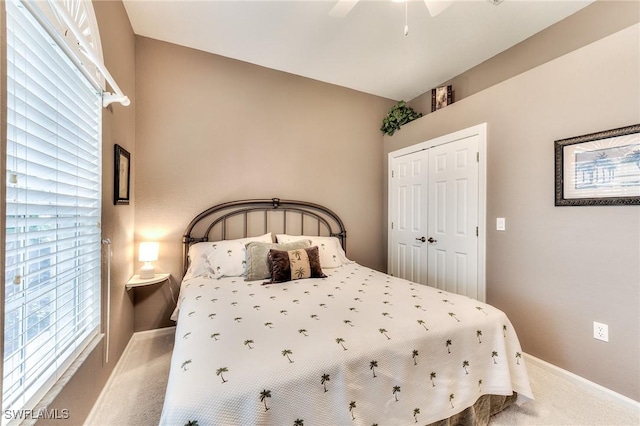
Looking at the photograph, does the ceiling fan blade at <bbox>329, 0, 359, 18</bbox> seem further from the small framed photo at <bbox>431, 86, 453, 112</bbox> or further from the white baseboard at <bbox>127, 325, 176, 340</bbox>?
the white baseboard at <bbox>127, 325, 176, 340</bbox>

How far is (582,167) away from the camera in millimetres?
1986

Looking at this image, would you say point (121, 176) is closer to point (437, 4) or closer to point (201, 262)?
point (201, 262)

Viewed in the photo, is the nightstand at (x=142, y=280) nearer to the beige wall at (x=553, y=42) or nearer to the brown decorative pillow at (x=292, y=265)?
the brown decorative pillow at (x=292, y=265)

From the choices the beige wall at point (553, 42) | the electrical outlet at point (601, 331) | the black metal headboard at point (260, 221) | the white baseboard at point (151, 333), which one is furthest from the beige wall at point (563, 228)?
the white baseboard at point (151, 333)

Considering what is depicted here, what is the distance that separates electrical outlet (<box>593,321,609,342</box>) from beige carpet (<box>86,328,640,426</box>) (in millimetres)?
404

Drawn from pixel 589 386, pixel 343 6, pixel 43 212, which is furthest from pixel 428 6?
pixel 589 386

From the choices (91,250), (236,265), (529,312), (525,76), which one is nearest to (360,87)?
(525,76)

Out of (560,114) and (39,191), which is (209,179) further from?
(560,114)

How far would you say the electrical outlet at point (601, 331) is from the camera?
1.87 m

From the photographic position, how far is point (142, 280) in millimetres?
2422

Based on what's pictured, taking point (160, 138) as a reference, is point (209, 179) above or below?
below

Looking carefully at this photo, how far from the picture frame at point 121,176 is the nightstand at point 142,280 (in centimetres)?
72

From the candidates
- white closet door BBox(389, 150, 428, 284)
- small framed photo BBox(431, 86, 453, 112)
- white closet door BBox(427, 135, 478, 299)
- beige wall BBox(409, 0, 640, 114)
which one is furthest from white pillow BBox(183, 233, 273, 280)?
beige wall BBox(409, 0, 640, 114)

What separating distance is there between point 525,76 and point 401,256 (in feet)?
7.58
